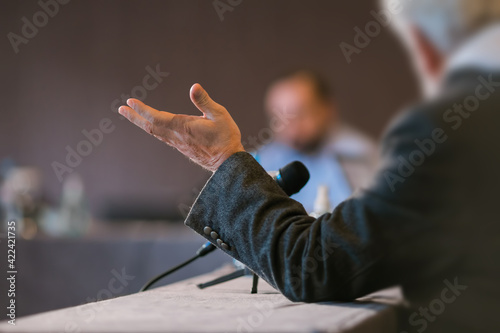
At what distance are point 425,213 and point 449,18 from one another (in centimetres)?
23

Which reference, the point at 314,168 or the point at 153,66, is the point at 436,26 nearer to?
the point at 314,168

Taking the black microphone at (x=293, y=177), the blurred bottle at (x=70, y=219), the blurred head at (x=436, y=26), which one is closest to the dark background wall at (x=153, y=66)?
the blurred bottle at (x=70, y=219)

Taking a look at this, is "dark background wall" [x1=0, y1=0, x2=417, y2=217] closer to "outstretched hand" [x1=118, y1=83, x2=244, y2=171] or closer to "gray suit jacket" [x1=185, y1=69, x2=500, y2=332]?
"outstretched hand" [x1=118, y1=83, x2=244, y2=171]

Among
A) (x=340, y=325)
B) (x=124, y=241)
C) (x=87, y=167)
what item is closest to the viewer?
(x=340, y=325)

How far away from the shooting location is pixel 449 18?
0.66 metres

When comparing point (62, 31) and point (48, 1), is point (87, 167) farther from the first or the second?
point (48, 1)

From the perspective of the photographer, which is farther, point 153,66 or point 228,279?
point 153,66

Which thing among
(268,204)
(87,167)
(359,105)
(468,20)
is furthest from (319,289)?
(87,167)

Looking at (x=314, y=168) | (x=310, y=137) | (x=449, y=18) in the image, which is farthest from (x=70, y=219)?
(x=449, y=18)

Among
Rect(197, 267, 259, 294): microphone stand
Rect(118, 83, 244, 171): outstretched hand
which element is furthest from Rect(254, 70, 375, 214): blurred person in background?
Rect(118, 83, 244, 171): outstretched hand

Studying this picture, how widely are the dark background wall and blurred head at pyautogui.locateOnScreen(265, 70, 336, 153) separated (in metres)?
0.83

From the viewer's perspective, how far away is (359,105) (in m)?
3.92

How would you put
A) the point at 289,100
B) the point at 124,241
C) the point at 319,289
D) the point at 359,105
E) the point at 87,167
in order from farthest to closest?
1. the point at 87,167
2. the point at 359,105
3. the point at 289,100
4. the point at 124,241
5. the point at 319,289

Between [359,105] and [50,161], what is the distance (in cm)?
255
